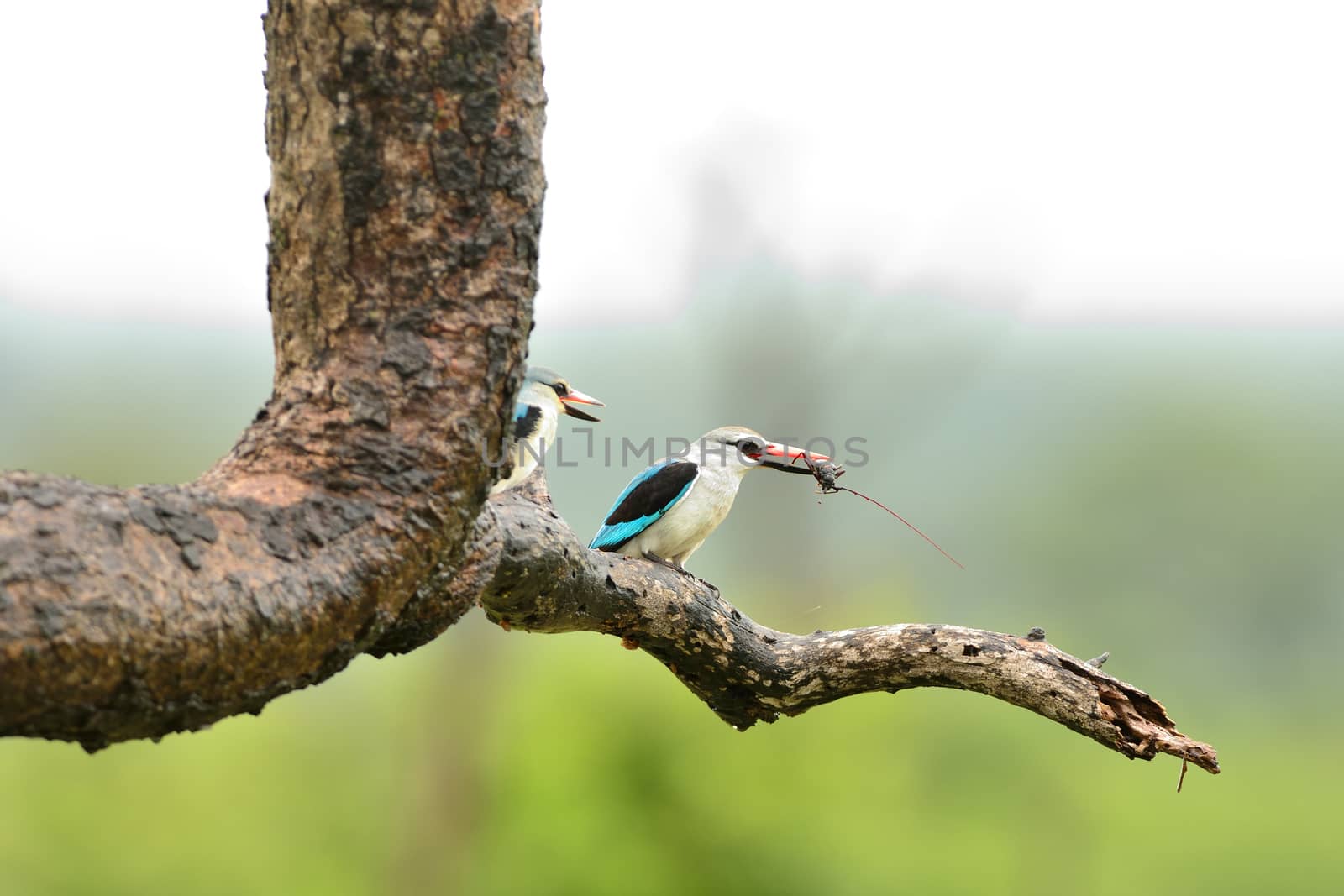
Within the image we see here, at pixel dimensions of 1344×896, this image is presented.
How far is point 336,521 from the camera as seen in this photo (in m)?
1.58

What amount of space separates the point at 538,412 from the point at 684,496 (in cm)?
61

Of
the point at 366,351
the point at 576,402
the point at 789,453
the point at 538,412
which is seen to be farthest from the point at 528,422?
the point at 366,351

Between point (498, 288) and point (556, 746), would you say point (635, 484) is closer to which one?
point (498, 288)

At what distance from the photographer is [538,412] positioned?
11.0ft

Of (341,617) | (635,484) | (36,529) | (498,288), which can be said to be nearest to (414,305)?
(498,288)

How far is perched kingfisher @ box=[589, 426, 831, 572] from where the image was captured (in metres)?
3.69

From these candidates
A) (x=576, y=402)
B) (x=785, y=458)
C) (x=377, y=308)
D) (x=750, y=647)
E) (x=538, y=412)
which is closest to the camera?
Answer: (x=377, y=308)

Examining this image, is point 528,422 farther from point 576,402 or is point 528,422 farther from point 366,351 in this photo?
point 366,351

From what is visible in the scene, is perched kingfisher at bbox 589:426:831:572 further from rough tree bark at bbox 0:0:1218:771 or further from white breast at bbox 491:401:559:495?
rough tree bark at bbox 0:0:1218:771

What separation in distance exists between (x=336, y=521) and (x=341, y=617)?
13cm

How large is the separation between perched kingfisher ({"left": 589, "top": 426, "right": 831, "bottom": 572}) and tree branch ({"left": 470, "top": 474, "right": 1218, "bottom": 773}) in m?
0.84

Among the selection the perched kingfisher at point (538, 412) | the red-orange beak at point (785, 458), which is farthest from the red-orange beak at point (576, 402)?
the red-orange beak at point (785, 458)

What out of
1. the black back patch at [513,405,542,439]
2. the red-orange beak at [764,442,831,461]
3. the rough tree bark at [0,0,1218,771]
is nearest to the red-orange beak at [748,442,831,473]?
the red-orange beak at [764,442,831,461]

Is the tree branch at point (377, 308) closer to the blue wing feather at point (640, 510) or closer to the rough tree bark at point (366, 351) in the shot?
the rough tree bark at point (366, 351)
